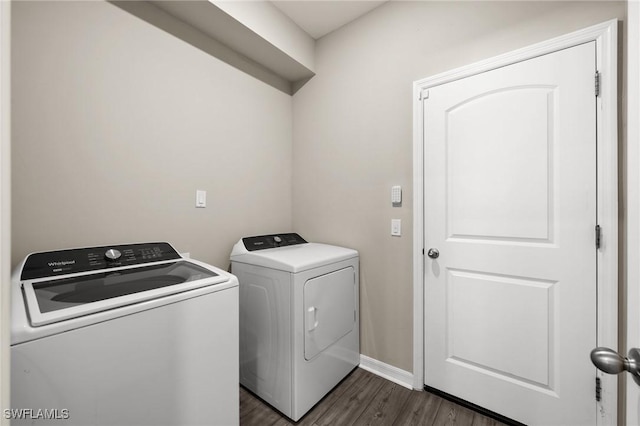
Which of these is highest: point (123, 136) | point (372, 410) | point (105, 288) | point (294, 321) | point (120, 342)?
point (123, 136)

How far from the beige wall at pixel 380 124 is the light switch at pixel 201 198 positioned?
2.79ft

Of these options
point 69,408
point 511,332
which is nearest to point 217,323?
point 69,408

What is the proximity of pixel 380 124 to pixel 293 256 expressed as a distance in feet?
3.67

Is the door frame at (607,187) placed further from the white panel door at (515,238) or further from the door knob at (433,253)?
the door knob at (433,253)

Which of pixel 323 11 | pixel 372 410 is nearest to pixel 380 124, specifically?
Answer: pixel 323 11

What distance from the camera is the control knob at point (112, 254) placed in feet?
4.44

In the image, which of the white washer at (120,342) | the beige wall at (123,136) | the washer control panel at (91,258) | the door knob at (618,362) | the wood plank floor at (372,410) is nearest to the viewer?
the door knob at (618,362)

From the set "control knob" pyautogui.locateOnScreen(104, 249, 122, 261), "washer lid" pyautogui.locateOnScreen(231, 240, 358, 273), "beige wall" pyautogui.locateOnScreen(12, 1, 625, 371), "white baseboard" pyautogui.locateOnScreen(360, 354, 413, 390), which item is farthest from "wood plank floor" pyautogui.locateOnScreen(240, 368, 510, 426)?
"control knob" pyautogui.locateOnScreen(104, 249, 122, 261)

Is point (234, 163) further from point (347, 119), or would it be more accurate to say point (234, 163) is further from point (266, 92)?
point (347, 119)

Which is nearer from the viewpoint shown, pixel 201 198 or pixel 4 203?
pixel 4 203

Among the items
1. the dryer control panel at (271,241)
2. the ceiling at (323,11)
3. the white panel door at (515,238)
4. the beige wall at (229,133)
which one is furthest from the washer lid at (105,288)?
the ceiling at (323,11)

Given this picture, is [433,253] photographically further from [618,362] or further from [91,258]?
[91,258]

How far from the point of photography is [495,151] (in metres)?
1.54

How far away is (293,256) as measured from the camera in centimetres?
176
